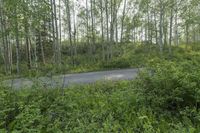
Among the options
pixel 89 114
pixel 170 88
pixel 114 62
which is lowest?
pixel 89 114

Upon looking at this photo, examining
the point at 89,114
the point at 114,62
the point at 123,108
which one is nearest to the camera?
the point at 89,114

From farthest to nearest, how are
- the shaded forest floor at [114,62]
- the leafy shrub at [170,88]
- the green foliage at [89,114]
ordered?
1. the shaded forest floor at [114,62]
2. the leafy shrub at [170,88]
3. the green foliage at [89,114]

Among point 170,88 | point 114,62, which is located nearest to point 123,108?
point 170,88

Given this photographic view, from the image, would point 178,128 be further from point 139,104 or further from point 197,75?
point 197,75

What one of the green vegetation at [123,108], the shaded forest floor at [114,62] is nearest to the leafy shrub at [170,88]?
the green vegetation at [123,108]

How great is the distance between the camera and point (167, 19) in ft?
99.7

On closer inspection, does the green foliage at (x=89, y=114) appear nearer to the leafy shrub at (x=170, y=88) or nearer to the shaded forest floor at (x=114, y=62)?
the leafy shrub at (x=170, y=88)

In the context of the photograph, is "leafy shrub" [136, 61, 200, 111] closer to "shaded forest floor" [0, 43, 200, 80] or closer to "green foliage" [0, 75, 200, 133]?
"green foliage" [0, 75, 200, 133]

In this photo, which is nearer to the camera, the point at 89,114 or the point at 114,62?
the point at 89,114

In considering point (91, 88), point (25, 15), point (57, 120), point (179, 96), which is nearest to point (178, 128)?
point (179, 96)

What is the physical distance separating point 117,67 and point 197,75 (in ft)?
38.3

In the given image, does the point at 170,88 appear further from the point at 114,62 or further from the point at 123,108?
the point at 114,62

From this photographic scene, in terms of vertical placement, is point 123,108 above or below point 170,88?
below

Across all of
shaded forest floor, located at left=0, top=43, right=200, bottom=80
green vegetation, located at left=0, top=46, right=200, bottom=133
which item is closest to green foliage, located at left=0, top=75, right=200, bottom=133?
green vegetation, located at left=0, top=46, right=200, bottom=133
